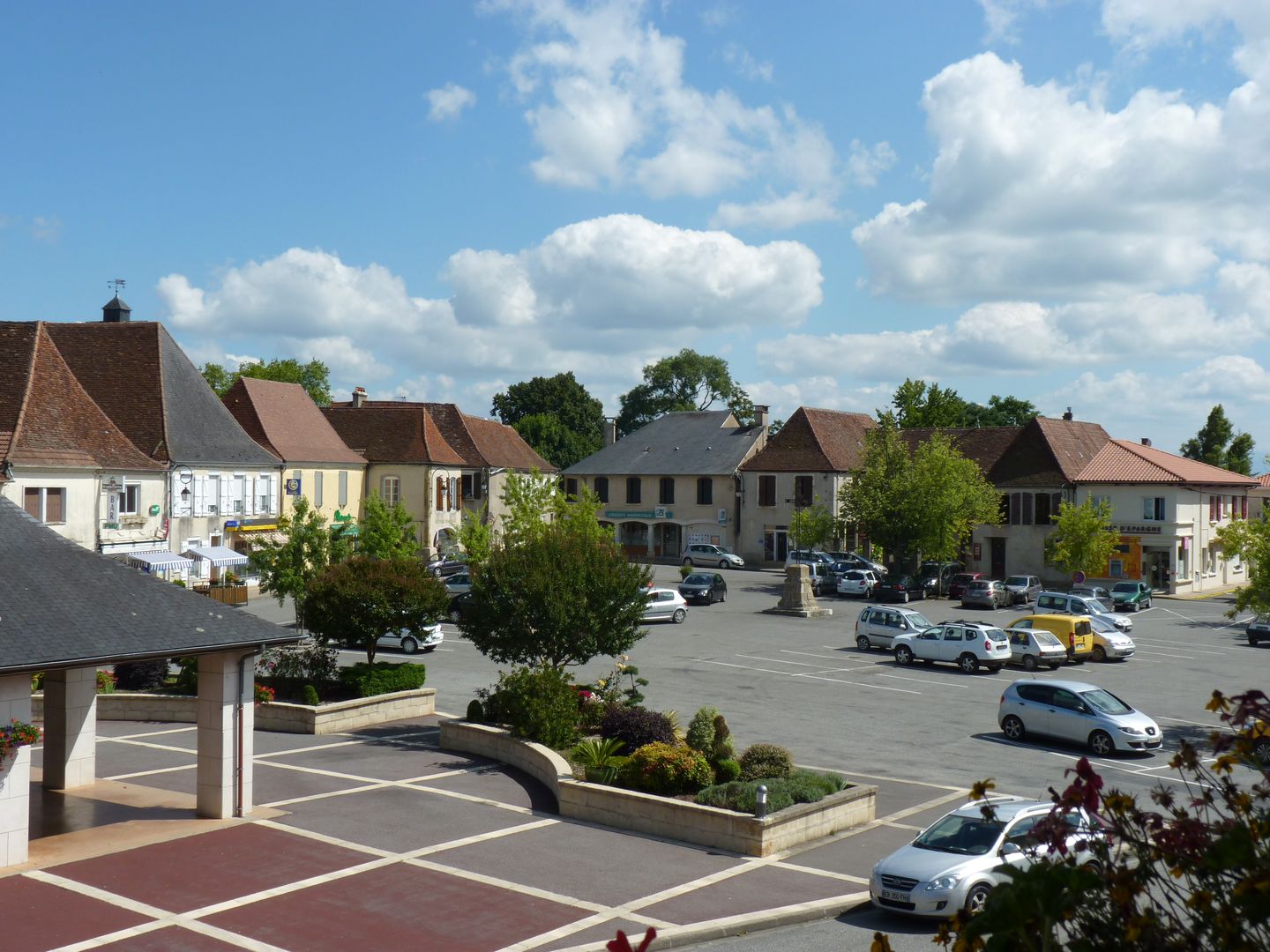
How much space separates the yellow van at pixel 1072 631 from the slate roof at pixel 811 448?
31.0m

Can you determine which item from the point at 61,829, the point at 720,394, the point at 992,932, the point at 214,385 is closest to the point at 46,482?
the point at 61,829

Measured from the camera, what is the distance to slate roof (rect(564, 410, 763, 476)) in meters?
73.6

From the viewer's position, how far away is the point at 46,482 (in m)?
40.0

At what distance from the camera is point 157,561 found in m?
44.6

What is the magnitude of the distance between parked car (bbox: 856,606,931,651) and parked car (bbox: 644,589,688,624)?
849cm

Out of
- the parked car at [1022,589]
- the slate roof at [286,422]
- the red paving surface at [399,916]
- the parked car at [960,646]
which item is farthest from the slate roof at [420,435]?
the red paving surface at [399,916]

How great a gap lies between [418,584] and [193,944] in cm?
1468

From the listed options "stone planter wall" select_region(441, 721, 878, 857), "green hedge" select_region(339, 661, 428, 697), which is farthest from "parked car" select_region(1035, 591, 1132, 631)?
"stone planter wall" select_region(441, 721, 878, 857)

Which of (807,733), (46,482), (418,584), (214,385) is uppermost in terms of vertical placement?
(214,385)

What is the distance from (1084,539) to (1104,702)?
34474 mm

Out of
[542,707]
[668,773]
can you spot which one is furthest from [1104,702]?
[542,707]

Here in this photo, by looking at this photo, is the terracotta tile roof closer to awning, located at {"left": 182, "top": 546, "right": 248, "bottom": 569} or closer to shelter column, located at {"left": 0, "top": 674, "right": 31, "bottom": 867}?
awning, located at {"left": 182, "top": 546, "right": 248, "bottom": 569}

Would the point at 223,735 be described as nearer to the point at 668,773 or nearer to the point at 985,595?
the point at 668,773

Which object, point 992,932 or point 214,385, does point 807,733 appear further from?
point 214,385
